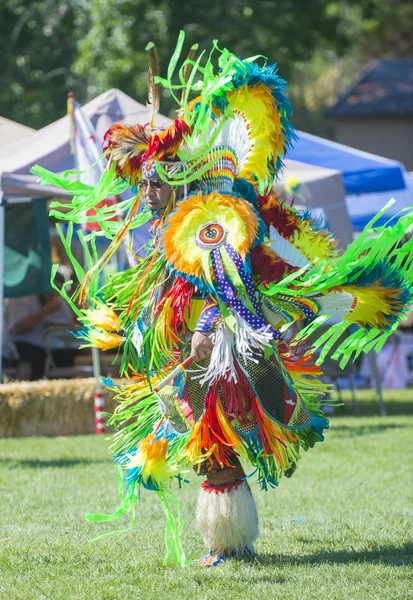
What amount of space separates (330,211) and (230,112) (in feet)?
17.7

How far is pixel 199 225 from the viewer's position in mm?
3639

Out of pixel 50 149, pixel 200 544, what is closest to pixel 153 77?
pixel 200 544

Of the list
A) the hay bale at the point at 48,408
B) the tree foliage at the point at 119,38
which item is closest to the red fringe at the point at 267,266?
the hay bale at the point at 48,408

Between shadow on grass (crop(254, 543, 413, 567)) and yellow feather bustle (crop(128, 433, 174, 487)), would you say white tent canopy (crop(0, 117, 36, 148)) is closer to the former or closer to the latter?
yellow feather bustle (crop(128, 433, 174, 487))

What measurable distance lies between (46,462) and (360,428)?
300 centimetres

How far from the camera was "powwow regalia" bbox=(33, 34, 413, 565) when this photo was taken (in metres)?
3.62

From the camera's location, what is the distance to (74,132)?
797 cm

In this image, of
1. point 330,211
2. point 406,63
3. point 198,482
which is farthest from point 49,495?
point 406,63

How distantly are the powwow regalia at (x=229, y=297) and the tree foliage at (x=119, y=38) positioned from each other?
1480 centimetres

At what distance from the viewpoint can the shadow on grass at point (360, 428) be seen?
8.12m

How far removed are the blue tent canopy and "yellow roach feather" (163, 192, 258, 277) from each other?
5.65 meters

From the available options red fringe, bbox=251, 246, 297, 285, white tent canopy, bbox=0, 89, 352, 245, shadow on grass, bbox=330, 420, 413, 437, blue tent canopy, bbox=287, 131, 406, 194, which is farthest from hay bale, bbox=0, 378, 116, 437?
red fringe, bbox=251, 246, 297, 285

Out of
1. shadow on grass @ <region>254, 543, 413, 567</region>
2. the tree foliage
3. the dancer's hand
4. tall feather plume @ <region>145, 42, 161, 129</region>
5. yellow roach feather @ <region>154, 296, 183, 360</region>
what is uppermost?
the tree foliage

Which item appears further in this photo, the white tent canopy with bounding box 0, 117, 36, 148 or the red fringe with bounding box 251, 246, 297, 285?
the white tent canopy with bounding box 0, 117, 36, 148
